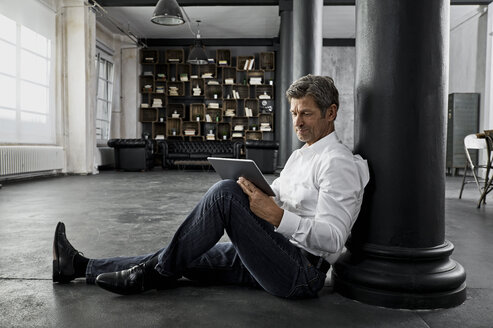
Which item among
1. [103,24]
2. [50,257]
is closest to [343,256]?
[50,257]

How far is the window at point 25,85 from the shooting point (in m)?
6.84

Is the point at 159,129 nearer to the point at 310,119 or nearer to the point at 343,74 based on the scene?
the point at 343,74

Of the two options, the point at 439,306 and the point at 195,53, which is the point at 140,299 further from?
the point at 195,53

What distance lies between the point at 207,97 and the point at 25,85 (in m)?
5.90

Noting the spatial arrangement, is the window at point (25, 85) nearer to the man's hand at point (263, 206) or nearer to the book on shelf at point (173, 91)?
the book on shelf at point (173, 91)

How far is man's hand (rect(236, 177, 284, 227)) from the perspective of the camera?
147 centimetres

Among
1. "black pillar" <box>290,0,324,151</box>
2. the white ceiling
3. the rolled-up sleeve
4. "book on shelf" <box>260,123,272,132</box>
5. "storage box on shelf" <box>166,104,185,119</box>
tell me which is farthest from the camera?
"storage box on shelf" <box>166,104,185,119</box>

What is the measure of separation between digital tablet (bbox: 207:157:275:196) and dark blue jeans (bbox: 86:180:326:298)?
0.06 m

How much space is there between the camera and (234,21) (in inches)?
431

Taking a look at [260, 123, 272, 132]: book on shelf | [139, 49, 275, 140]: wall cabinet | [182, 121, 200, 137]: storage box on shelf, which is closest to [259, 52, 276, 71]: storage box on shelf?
[139, 49, 275, 140]: wall cabinet

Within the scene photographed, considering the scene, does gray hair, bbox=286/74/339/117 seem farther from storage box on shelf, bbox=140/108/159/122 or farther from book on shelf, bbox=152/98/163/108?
storage box on shelf, bbox=140/108/159/122

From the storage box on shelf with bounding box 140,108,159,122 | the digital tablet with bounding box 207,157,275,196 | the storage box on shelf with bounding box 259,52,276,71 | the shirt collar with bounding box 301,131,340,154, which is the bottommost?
the digital tablet with bounding box 207,157,275,196

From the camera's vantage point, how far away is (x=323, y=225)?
1.43m

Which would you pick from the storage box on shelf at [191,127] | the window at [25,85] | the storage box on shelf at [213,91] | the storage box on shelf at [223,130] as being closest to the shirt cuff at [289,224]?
the window at [25,85]
